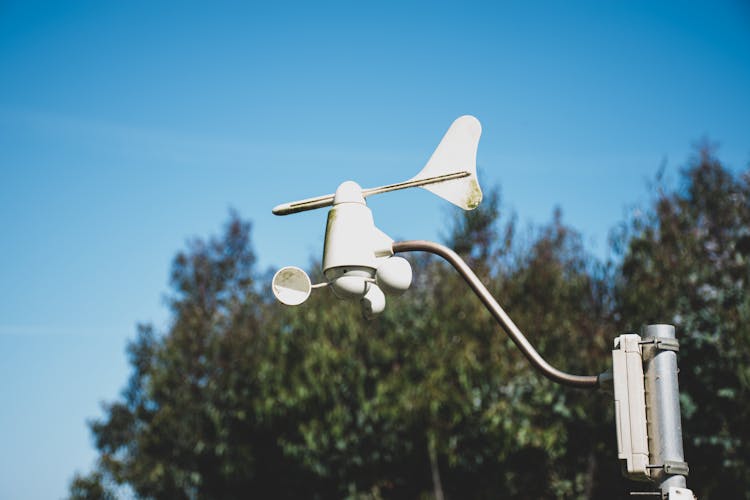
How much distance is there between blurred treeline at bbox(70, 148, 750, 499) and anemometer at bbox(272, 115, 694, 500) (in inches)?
515

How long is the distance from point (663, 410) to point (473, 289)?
3.05ft

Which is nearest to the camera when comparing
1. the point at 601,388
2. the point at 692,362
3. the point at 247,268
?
the point at 601,388

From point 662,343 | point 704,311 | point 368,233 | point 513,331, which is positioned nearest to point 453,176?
point 368,233

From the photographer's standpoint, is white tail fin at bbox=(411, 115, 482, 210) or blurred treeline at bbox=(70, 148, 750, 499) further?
blurred treeline at bbox=(70, 148, 750, 499)

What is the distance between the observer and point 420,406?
18.0 metres

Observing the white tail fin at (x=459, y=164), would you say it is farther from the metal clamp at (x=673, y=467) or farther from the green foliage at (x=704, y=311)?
the green foliage at (x=704, y=311)

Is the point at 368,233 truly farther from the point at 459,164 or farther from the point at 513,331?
the point at 513,331

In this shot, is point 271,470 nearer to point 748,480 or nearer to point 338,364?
point 338,364

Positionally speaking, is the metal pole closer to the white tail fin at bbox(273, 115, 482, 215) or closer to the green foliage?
the white tail fin at bbox(273, 115, 482, 215)

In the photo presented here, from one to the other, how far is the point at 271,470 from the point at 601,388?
1851 cm

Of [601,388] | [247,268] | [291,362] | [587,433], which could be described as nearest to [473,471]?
[587,433]

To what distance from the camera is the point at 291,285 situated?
141 inches

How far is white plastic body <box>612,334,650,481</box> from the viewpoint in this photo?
2.91 metres

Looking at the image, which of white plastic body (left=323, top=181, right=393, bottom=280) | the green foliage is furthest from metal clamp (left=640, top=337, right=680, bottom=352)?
the green foliage
